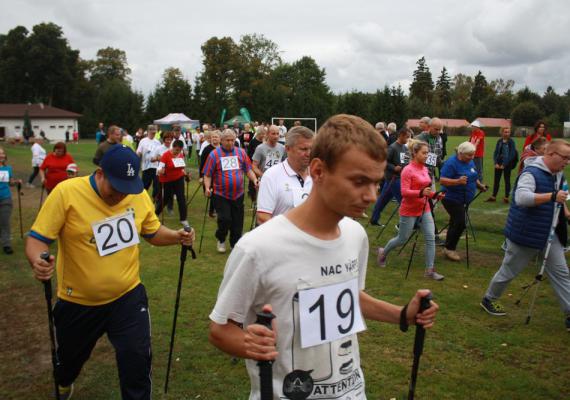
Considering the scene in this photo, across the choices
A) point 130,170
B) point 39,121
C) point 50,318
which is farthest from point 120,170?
point 39,121

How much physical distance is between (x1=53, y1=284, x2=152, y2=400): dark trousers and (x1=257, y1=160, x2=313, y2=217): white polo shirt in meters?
1.74

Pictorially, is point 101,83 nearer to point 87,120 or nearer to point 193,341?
point 87,120

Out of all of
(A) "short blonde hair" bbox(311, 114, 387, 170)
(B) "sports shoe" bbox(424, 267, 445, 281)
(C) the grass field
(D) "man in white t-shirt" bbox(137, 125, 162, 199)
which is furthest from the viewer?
(D) "man in white t-shirt" bbox(137, 125, 162, 199)

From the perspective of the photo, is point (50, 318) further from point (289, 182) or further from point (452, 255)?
point (452, 255)

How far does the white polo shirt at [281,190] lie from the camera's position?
16.2ft

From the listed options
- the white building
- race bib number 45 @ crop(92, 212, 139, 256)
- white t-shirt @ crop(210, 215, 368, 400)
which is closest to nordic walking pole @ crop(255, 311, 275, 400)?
white t-shirt @ crop(210, 215, 368, 400)

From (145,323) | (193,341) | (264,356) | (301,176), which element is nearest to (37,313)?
(193,341)

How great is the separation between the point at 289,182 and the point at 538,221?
309 cm

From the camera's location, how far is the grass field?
14.9 feet

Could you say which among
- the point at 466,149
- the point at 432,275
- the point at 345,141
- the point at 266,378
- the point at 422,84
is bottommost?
the point at 432,275

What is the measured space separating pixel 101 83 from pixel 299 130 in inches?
3737

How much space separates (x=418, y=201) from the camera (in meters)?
7.57

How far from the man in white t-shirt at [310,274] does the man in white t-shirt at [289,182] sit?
2.84 metres

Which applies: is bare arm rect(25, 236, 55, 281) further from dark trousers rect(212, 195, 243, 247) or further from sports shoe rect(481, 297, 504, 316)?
sports shoe rect(481, 297, 504, 316)
